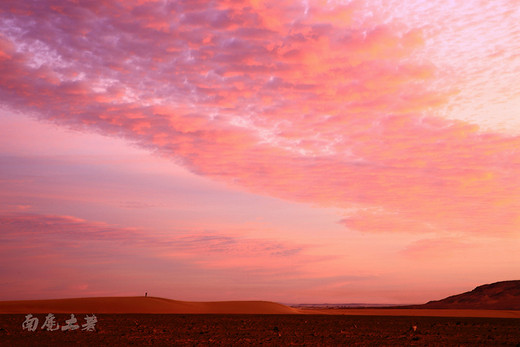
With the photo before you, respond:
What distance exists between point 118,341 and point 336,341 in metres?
11.5

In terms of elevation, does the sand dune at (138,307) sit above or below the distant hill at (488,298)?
below

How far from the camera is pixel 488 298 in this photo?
182 metres

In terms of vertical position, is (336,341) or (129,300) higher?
(129,300)

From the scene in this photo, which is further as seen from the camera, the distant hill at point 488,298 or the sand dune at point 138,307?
the distant hill at point 488,298

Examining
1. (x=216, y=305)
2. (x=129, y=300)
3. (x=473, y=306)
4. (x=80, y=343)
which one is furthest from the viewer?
(x=473, y=306)

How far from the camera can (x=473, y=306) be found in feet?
569

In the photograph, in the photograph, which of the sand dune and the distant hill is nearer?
the sand dune

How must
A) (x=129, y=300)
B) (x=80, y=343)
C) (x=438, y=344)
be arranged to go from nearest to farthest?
(x=80, y=343)
(x=438, y=344)
(x=129, y=300)

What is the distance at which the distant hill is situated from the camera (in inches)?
6683

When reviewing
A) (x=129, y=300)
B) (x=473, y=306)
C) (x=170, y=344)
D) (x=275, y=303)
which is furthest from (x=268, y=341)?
(x=473, y=306)

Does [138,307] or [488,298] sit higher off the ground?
[488,298]

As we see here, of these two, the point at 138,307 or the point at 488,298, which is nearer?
the point at 138,307

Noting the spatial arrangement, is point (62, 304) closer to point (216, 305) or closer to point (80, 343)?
point (216, 305)

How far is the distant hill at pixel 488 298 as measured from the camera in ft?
557
